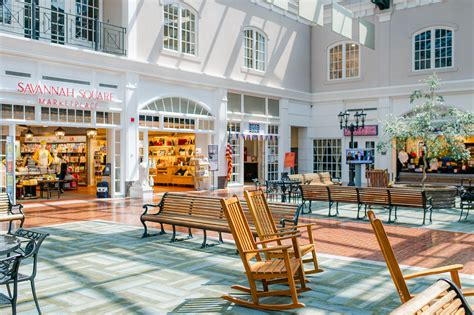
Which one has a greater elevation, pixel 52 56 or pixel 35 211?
pixel 52 56

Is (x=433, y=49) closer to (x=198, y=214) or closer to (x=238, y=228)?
(x=198, y=214)

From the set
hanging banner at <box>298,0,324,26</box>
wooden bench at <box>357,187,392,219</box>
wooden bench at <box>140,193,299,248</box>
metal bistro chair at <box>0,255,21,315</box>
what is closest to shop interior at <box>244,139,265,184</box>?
hanging banner at <box>298,0,324,26</box>

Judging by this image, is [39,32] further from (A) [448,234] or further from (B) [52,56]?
(A) [448,234]

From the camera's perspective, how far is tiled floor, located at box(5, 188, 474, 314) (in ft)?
14.3

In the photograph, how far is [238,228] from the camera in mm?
4422

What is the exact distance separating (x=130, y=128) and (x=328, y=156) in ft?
36.0

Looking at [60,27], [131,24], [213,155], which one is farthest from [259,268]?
[213,155]

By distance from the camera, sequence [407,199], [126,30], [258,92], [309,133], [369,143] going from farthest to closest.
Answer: [309,133] → [369,143] → [258,92] → [126,30] → [407,199]

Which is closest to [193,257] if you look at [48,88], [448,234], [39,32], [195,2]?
[448,234]

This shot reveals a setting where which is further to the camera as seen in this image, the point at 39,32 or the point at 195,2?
the point at 195,2

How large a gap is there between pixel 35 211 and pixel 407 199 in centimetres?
869

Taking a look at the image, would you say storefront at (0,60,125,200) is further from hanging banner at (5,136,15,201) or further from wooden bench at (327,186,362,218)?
wooden bench at (327,186,362,218)

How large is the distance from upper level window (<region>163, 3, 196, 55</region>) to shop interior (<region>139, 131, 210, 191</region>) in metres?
3.44

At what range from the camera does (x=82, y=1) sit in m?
14.7
